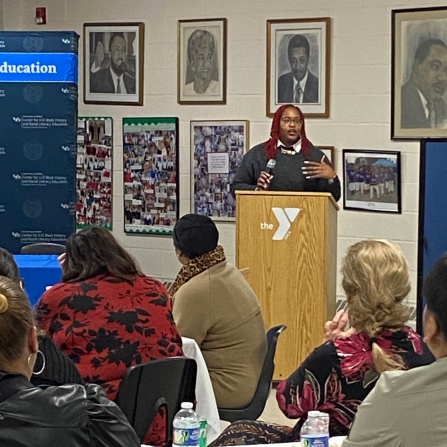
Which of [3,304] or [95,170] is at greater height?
[95,170]

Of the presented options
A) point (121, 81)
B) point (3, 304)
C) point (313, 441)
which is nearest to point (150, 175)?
point (121, 81)

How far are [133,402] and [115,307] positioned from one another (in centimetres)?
33

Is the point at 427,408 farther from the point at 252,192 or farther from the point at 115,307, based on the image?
the point at 252,192

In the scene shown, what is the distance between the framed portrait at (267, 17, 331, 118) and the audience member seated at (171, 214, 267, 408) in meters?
2.85

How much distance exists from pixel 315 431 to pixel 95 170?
532 centimetres

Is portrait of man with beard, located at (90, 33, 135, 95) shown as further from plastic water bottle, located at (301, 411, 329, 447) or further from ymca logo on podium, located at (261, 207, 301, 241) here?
plastic water bottle, located at (301, 411, 329, 447)

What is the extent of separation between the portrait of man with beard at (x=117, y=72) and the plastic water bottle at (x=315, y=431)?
5.07 meters

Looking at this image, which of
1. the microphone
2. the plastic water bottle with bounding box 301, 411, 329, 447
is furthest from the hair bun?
the microphone

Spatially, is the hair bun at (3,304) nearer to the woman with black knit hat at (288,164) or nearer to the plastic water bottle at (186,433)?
the plastic water bottle at (186,433)

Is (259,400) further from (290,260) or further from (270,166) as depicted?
(270,166)

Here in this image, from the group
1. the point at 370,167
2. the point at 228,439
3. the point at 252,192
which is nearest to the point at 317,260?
the point at 252,192

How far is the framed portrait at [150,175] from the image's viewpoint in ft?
24.2

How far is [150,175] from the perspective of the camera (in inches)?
295

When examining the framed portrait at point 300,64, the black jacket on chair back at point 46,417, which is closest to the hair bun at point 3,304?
the black jacket on chair back at point 46,417
